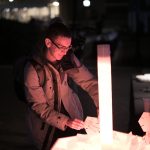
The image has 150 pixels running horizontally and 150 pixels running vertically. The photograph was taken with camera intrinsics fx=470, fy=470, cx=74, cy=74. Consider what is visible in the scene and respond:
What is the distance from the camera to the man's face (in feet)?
10.3

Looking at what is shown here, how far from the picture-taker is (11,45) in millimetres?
17141

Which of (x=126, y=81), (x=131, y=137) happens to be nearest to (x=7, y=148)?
(x=131, y=137)

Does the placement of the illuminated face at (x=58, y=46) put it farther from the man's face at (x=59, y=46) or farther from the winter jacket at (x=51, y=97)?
the winter jacket at (x=51, y=97)

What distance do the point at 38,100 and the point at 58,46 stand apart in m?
0.39

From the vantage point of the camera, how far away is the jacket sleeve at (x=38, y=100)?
3146mm

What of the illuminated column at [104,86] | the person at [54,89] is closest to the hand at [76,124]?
the person at [54,89]

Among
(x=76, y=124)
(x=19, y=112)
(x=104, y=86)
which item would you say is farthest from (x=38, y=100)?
(x=19, y=112)

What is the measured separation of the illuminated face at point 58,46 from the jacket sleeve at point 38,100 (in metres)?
0.19

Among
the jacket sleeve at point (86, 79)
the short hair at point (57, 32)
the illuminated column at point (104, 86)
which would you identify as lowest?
the jacket sleeve at point (86, 79)

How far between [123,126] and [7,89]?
14.3 feet

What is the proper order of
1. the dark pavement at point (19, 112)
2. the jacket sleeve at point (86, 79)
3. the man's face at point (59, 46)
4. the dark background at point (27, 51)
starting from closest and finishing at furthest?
the man's face at point (59, 46)
the jacket sleeve at point (86, 79)
the dark background at point (27, 51)
the dark pavement at point (19, 112)

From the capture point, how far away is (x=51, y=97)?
133 inches

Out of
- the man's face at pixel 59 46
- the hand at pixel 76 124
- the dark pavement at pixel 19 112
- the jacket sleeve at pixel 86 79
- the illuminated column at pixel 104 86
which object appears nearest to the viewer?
the illuminated column at pixel 104 86

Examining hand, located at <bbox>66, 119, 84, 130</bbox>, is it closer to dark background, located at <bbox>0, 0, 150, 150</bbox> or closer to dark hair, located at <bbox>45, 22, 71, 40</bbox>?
dark hair, located at <bbox>45, 22, 71, 40</bbox>
